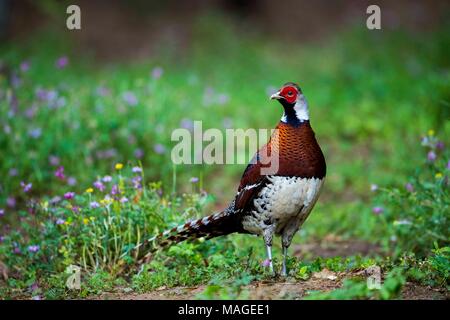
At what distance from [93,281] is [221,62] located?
8.30 metres

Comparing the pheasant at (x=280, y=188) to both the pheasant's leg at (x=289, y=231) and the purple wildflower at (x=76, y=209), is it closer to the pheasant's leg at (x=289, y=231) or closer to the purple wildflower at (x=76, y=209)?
the pheasant's leg at (x=289, y=231)

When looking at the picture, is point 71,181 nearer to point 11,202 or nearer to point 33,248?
point 11,202

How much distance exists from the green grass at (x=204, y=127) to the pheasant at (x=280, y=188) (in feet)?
0.82

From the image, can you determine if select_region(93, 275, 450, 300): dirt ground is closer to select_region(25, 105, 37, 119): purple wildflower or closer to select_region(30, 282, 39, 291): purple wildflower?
select_region(30, 282, 39, 291): purple wildflower

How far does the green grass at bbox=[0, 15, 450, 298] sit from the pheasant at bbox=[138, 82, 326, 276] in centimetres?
25

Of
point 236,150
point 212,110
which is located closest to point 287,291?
point 236,150

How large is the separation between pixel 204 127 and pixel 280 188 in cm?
418

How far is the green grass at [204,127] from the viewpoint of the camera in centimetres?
527

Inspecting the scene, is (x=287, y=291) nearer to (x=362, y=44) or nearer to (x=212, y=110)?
(x=212, y=110)

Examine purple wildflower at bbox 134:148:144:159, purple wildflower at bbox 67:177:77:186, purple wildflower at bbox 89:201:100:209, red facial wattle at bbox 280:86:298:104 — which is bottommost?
purple wildflower at bbox 89:201:100:209

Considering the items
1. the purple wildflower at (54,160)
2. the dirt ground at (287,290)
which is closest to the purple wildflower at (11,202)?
the purple wildflower at (54,160)

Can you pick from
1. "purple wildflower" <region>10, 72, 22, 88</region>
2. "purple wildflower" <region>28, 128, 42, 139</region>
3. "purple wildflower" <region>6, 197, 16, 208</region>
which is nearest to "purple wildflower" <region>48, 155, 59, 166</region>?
"purple wildflower" <region>28, 128, 42, 139</region>

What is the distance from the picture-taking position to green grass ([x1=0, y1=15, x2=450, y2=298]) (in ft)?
17.3

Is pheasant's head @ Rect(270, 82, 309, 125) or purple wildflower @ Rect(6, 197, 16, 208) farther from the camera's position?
purple wildflower @ Rect(6, 197, 16, 208)
